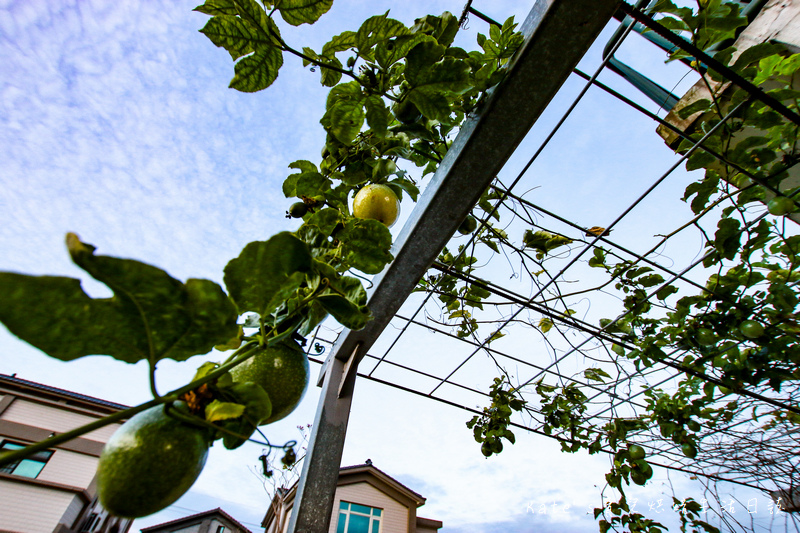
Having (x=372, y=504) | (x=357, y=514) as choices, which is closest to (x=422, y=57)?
(x=357, y=514)

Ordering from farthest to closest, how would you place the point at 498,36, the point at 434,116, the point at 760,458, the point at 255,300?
the point at 760,458 < the point at 498,36 < the point at 434,116 < the point at 255,300

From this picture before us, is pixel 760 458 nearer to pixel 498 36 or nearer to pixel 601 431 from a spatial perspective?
pixel 601 431

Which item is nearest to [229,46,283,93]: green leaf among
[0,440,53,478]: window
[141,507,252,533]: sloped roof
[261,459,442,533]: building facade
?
[261,459,442,533]: building facade

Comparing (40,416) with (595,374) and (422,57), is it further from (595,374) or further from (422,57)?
(422,57)

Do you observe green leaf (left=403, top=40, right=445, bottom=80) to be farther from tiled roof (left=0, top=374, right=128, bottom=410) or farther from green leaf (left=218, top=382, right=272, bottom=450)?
tiled roof (left=0, top=374, right=128, bottom=410)

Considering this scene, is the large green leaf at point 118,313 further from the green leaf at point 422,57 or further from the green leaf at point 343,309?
the green leaf at point 422,57

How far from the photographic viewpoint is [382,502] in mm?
9219

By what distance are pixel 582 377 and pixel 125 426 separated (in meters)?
3.35

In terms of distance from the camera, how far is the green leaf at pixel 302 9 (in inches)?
25.4

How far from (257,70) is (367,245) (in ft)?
1.18

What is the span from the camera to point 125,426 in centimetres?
35

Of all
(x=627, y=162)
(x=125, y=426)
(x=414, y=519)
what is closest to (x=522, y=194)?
(x=627, y=162)

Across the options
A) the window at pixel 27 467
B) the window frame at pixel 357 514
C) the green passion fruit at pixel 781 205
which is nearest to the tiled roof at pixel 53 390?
the window at pixel 27 467

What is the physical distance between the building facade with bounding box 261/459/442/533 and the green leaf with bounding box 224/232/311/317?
945cm
